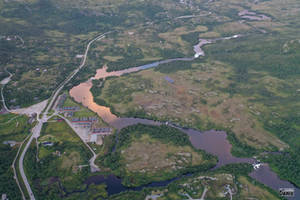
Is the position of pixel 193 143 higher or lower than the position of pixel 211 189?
higher

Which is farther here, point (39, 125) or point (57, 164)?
point (39, 125)

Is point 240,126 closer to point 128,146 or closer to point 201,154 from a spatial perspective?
point 201,154

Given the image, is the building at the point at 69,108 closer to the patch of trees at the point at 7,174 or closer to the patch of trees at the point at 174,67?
the patch of trees at the point at 7,174

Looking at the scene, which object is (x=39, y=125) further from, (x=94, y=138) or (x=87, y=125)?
(x=94, y=138)

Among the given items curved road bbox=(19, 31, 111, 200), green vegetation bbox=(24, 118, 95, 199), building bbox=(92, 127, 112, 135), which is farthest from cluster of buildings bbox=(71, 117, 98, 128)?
curved road bbox=(19, 31, 111, 200)

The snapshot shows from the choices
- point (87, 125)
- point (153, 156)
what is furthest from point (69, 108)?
point (153, 156)

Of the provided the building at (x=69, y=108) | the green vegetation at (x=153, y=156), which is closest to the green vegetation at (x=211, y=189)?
the green vegetation at (x=153, y=156)

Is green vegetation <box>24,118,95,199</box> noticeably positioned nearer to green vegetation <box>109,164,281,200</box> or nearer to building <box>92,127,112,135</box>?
building <box>92,127,112,135</box>
